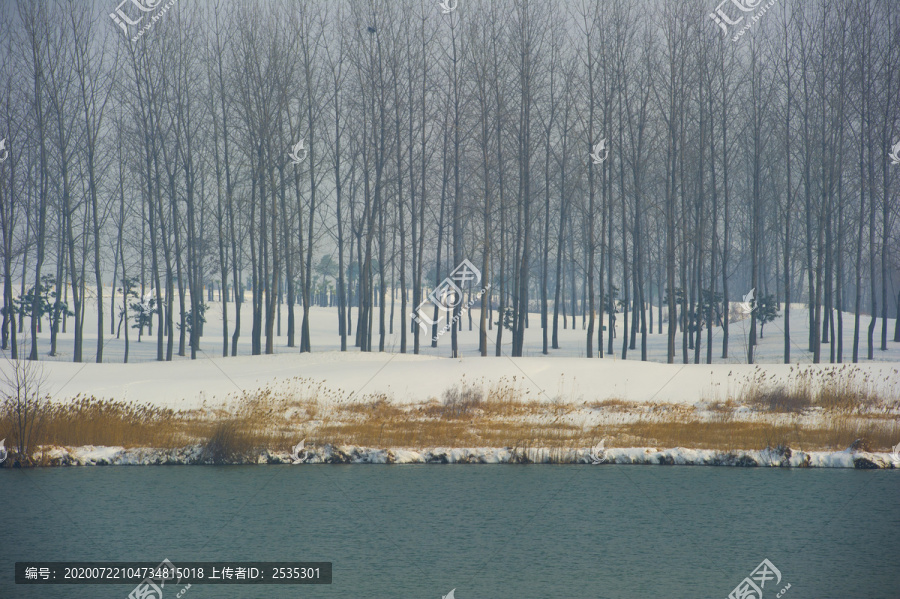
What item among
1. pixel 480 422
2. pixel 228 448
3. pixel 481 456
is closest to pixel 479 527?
pixel 481 456

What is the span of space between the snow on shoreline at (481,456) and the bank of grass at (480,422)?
0.48 metres

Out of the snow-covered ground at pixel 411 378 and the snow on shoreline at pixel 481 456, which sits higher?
the snow-covered ground at pixel 411 378

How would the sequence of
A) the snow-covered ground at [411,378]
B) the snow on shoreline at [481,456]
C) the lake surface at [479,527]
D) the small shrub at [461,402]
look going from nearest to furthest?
the lake surface at [479,527] < the snow on shoreline at [481,456] < the small shrub at [461,402] < the snow-covered ground at [411,378]

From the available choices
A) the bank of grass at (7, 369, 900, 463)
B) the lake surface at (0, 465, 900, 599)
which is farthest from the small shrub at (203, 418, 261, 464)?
the lake surface at (0, 465, 900, 599)

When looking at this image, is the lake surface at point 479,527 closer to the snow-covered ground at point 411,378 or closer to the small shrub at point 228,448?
the small shrub at point 228,448

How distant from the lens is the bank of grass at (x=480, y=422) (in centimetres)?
1581

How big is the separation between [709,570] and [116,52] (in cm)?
3550

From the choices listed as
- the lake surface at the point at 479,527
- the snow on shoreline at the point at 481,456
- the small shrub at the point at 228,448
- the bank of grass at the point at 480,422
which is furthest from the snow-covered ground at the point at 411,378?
the lake surface at the point at 479,527

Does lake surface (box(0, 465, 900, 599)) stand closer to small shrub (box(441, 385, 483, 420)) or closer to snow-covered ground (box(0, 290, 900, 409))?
small shrub (box(441, 385, 483, 420))

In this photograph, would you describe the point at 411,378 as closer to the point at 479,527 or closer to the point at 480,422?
the point at 480,422

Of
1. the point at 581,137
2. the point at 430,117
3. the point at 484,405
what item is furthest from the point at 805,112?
the point at 484,405

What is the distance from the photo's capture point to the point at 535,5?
32688mm

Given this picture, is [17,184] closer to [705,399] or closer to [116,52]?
[116,52]

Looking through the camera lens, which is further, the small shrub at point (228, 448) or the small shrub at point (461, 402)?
the small shrub at point (461, 402)
